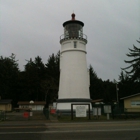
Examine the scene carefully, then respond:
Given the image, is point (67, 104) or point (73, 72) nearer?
point (67, 104)

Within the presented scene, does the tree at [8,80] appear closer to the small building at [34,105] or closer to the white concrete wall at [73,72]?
the small building at [34,105]

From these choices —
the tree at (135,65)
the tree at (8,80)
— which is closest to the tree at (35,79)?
the tree at (8,80)

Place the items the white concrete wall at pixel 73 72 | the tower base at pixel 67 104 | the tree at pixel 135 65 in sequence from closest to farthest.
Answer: the tower base at pixel 67 104 < the white concrete wall at pixel 73 72 < the tree at pixel 135 65

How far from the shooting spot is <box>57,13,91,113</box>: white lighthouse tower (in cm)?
Result: 2544

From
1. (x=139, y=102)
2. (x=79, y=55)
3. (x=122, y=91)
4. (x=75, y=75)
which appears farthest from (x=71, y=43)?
(x=122, y=91)

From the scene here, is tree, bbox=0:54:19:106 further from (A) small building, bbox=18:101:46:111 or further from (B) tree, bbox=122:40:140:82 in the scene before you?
(B) tree, bbox=122:40:140:82

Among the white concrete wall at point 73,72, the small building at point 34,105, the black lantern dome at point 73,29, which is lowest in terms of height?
the small building at point 34,105

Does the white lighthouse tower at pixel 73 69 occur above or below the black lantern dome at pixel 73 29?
below

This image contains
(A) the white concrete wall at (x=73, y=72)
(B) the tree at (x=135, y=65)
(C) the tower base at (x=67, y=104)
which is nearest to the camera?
(C) the tower base at (x=67, y=104)

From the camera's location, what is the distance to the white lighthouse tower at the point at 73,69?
25.4 metres

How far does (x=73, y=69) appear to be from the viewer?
26.0m

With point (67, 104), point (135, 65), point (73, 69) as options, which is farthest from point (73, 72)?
point (135, 65)

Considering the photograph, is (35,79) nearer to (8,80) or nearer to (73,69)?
(8,80)

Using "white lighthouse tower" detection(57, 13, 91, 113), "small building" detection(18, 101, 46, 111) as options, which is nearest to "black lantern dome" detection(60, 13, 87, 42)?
"white lighthouse tower" detection(57, 13, 91, 113)
